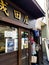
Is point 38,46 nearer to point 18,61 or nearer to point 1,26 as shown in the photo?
point 18,61

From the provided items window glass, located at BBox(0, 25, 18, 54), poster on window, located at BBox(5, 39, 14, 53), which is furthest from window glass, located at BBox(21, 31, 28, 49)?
poster on window, located at BBox(5, 39, 14, 53)

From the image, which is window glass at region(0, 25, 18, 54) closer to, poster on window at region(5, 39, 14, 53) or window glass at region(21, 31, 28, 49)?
poster on window at region(5, 39, 14, 53)

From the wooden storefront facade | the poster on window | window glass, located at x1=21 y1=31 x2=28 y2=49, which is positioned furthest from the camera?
window glass, located at x1=21 y1=31 x2=28 y2=49

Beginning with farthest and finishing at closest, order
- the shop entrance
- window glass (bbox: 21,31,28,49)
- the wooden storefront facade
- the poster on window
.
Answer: window glass (bbox: 21,31,28,49)
the poster on window
the shop entrance
the wooden storefront facade

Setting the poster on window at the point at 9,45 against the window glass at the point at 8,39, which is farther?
the poster on window at the point at 9,45

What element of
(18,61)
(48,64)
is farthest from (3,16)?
(48,64)

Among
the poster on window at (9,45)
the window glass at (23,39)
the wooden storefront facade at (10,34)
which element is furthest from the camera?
the window glass at (23,39)

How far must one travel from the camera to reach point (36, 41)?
25.6 feet

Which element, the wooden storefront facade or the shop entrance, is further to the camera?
the shop entrance

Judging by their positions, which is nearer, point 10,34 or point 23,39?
point 10,34

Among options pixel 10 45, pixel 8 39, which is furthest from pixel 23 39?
pixel 8 39

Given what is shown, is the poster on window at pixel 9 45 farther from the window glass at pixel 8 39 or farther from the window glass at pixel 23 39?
the window glass at pixel 23 39

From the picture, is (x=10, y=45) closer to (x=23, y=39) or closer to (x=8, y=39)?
(x=8, y=39)

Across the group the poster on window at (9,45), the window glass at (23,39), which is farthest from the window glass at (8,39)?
the window glass at (23,39)
